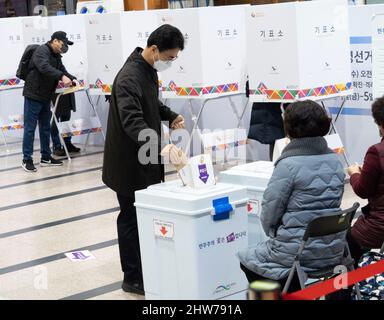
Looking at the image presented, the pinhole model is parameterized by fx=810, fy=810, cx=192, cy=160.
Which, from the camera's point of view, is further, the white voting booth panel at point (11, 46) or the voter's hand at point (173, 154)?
the white voting booth panel at point (11, 46)

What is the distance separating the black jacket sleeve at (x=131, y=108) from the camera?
428 cm

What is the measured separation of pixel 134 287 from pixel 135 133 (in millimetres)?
977

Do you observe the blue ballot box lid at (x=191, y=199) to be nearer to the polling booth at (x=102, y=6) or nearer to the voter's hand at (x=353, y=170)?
the voter's hand at (x=353, y=170)

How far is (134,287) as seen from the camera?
4.70 meters

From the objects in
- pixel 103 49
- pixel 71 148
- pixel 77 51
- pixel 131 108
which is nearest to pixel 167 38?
pixel 131 108

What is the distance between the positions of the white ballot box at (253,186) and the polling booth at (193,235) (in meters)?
0.16

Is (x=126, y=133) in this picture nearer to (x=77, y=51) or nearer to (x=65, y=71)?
(x=65, y=71)

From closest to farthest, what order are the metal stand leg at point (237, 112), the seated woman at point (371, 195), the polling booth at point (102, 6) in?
the seated woman at point (371, 195)
the metal stand leg at point (237, 112)
the polling booth at point (102, 6)

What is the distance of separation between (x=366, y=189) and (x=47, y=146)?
5716 mm

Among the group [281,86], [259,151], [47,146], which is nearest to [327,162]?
[281,86]

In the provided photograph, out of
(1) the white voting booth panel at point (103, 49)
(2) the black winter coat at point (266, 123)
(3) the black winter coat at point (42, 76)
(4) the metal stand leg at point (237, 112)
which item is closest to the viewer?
(2) the black winter coat at point (266, 123)

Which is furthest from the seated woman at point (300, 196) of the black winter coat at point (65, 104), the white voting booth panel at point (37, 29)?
the white voting booth panel at point (37, 29)

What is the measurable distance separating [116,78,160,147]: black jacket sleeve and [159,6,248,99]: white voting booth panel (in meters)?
3.54

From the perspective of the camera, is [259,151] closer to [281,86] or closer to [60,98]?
[281,86]
